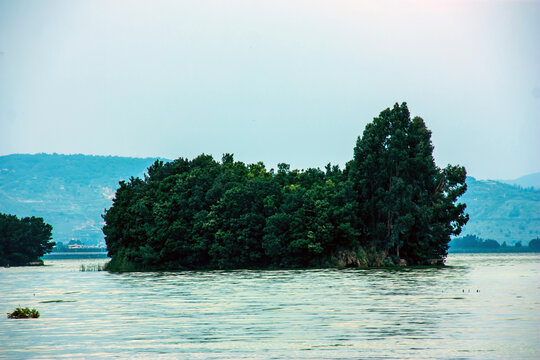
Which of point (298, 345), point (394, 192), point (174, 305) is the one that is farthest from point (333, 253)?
point (298, 345)

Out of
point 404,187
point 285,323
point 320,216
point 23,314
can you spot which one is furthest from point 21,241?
point 285,323

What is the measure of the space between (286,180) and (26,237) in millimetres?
73806

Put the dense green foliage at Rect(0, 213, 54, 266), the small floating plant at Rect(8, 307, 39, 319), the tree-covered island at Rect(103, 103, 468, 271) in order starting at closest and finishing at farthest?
1. the small floating plant at Rect(8, 307, 39, 319)
2. the tree-covered island at Rect(103, 103, 468, 271)
3. the dense green foliage at Rect(0, 213, 54, 266)

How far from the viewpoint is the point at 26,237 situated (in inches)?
6969

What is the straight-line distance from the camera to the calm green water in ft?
98.8

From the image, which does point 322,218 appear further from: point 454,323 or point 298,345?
point 298,345

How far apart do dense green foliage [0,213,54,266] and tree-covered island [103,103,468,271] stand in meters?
58.6

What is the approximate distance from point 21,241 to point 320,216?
92.2 meters

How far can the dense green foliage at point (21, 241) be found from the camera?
176 m

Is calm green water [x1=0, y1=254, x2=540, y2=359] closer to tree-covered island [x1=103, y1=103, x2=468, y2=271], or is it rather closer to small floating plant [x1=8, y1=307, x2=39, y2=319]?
small floating plant [x1=8, y1=307, x2=39, y2=319]

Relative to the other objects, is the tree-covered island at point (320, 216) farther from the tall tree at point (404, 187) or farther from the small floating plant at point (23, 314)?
the small floating plant at point (23, 314)

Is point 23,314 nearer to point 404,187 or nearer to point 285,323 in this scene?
point 285,323

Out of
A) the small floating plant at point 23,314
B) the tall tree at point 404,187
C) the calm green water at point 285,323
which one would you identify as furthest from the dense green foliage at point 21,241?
the small floating plant at point 23,314

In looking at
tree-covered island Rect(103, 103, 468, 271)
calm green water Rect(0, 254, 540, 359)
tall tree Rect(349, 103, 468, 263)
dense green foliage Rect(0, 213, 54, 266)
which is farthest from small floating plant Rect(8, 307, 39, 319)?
dense green foliage Rect(0, 213, 54, 266)
